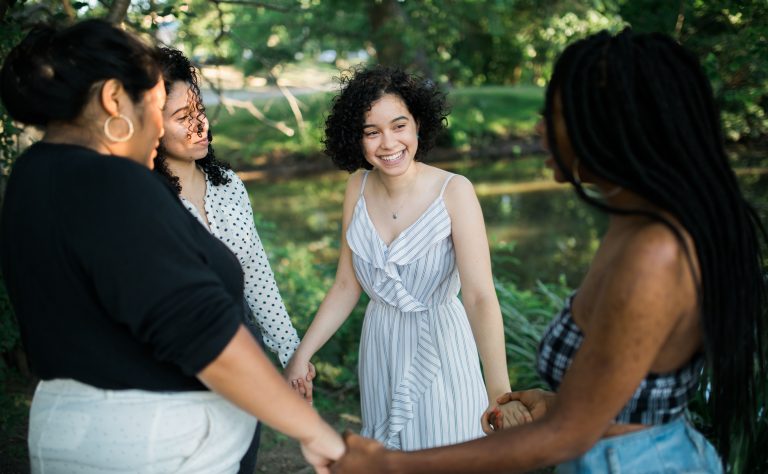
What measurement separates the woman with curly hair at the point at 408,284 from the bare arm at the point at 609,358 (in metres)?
1.05

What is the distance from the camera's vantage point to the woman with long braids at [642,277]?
1532mm

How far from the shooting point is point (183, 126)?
2740 millimetres

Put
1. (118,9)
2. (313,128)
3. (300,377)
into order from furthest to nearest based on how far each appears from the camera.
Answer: (313,128) → (118,9) → (300,377)

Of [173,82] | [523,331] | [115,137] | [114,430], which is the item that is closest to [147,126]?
[115,137]

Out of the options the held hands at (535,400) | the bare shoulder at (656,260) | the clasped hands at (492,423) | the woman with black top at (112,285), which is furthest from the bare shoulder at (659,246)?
the woman with black top at (112,285)

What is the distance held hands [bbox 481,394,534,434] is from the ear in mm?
1337

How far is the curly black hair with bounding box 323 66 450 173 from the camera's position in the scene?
121 inches

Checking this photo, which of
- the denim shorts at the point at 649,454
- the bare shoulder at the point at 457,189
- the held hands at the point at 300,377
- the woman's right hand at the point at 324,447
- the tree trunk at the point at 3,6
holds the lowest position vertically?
the held hands at the point at 300,377

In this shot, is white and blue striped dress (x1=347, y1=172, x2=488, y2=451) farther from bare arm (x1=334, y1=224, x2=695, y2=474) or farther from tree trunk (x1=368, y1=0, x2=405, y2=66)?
tree trunk (x1=368, y1=0, x2=405, y2=66)

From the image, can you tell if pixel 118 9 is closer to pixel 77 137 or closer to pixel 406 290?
pixel 406 290

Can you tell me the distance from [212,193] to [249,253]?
10.4 inches

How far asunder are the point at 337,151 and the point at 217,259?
1.54m

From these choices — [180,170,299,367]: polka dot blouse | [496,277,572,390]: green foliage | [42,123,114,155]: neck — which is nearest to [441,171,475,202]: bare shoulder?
[180,170,299,367]: polka dot blouse

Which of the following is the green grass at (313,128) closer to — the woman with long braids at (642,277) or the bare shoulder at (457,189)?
the bare shoulder at (457,189)
